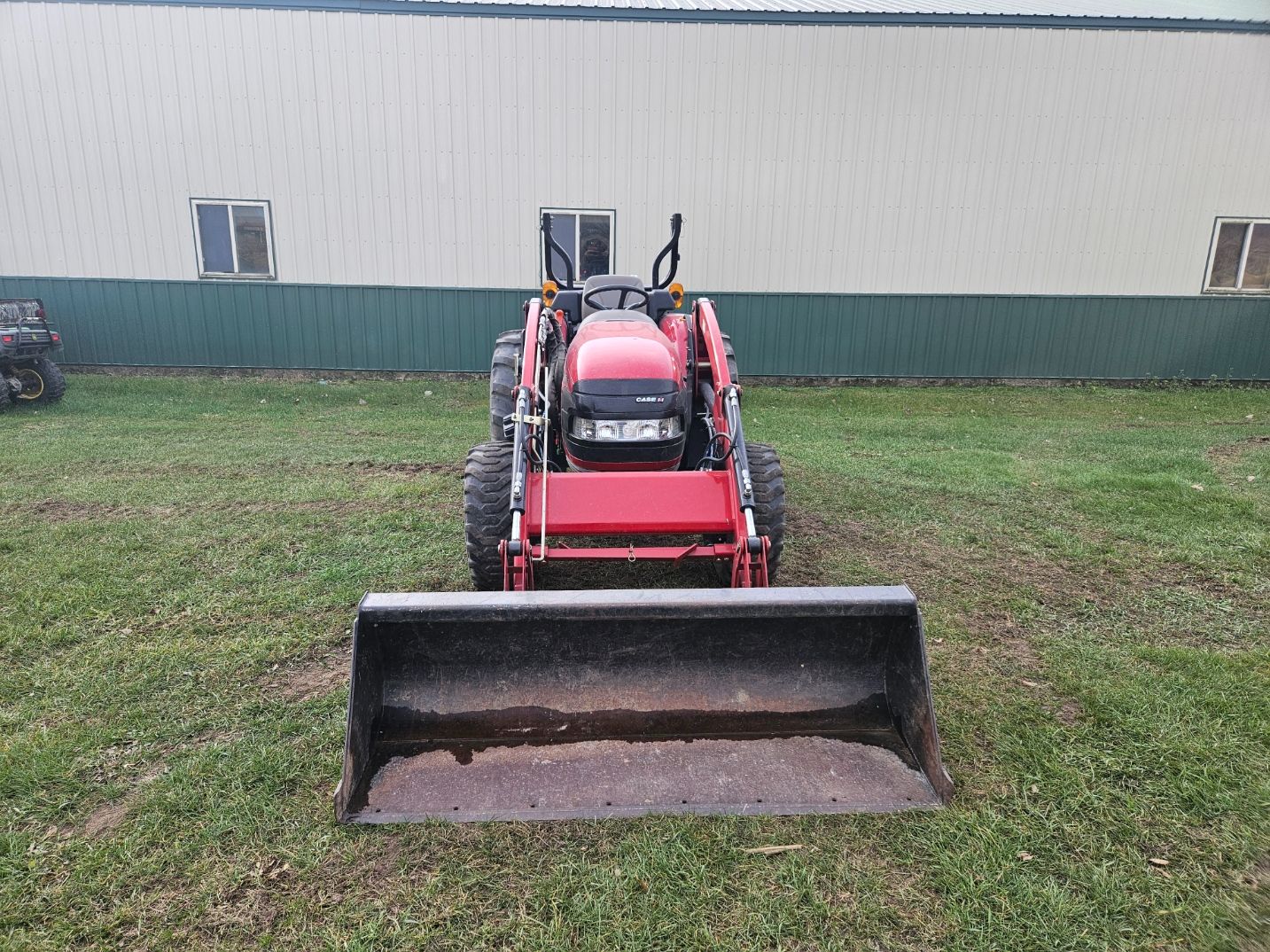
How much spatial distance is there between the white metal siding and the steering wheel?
672 cm

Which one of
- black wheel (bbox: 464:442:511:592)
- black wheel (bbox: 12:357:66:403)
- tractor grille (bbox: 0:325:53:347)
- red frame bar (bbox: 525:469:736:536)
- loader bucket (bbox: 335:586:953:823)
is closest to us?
loader bucket (bbox: 335:586:953:823)

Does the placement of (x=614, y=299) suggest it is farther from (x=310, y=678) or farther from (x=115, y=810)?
(x=115, y=810)

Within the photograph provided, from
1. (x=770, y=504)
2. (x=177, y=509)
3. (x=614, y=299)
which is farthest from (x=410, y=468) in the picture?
(x=770, y=504)

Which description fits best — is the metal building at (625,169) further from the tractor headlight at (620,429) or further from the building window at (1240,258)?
the tractor headlight at (620,429)

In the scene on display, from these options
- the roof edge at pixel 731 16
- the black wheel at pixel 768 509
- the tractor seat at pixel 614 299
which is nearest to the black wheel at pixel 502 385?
the tractor seat at pixel 614 299

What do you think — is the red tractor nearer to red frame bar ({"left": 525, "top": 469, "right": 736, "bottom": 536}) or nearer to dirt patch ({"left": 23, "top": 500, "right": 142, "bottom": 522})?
red frame bar ({"left": 525, "top": 469, "right": 736, "bottom": 536})

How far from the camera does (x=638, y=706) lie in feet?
9.02

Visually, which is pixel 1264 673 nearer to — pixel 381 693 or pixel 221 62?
pixel 381 693

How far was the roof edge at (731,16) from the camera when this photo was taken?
10289mm

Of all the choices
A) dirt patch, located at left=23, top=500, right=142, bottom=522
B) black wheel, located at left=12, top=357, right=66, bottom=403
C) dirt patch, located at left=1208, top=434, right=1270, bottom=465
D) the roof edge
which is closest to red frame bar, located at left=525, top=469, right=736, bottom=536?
dirt patch, located at left=23, top=500, right=142, bottom=522

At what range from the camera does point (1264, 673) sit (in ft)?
10.6

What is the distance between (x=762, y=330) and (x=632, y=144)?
317 centimetres

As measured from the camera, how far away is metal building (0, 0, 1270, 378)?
1051 centimetres

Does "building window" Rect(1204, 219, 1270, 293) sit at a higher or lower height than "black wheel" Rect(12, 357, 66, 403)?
higher
